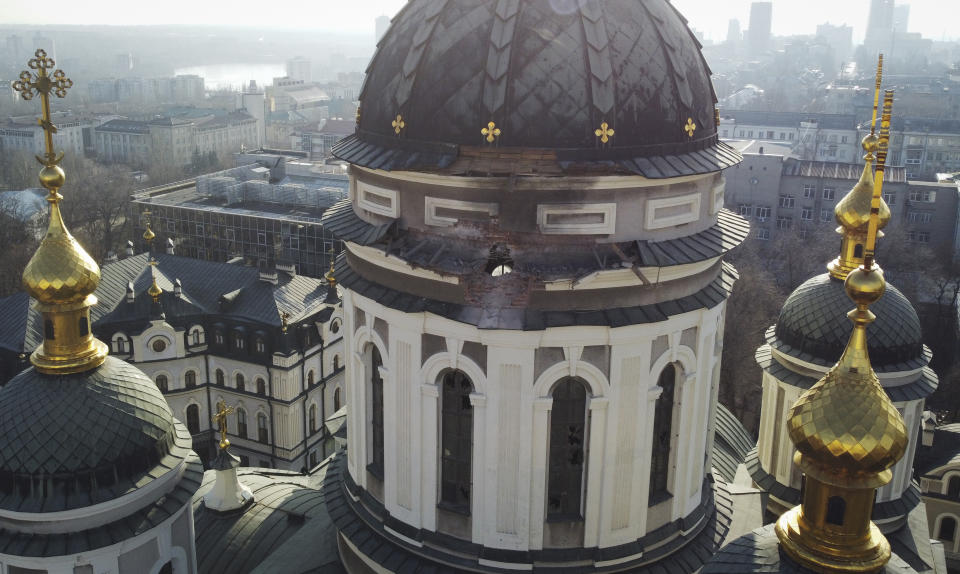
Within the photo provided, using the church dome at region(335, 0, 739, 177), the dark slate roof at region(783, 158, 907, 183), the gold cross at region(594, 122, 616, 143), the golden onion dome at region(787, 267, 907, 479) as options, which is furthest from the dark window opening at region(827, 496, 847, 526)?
the dark slate roof at region(783, 158, 907, 183)

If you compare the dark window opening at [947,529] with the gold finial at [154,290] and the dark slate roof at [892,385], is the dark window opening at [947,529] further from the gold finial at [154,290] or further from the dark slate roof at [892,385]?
the gold finial at [154,290]

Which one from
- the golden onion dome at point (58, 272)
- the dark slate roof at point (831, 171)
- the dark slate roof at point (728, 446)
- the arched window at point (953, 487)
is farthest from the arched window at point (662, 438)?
the dark slate roof at point (831, 171)

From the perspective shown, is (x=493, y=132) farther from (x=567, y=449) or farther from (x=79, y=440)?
(x=79, y=440)

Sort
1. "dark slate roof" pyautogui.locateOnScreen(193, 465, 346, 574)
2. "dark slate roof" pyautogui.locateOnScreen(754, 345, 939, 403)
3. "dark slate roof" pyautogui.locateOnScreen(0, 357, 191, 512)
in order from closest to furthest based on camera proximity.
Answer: "dark slate roof" pyautogui.locateOnScreen(0, 357, 191, 512) → "dark slate roof" pyautogui.locateOnScreen(193, 465, 346, 574) → "dark slate roof" pyautogui.locateOnScreen(754, 345, 939, 403)

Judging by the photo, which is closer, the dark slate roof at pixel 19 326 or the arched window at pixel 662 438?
the arched window at pixel 662 438

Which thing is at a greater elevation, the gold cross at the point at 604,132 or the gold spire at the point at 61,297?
the gold cross at the point at 604,132

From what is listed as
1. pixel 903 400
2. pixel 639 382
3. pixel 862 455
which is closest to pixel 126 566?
pixel 639 382

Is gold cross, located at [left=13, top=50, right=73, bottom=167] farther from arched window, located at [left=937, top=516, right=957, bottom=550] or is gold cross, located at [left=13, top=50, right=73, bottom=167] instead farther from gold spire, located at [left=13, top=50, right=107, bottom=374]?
arched window, located at [left=937, top=516, right=957, bottom=550]
